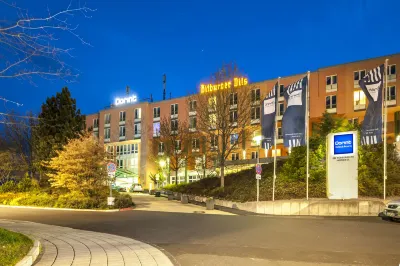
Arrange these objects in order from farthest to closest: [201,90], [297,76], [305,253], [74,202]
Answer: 1. [297,76]
2. [201,90]
3. [74,202]
4. [305,253]

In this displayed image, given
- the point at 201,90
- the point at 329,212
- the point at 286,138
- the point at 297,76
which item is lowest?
the point at 329,212

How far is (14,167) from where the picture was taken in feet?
125

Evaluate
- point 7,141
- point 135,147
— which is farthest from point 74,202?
point 135,147

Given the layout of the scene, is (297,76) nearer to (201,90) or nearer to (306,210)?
(201,90)

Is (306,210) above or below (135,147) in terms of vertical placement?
below

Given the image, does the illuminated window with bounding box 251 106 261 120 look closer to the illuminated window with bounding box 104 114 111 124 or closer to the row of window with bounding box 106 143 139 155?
the row of window with bounding box 106 143 139 155

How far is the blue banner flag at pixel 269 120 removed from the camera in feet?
79.6

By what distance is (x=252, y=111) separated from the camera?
1348 inches

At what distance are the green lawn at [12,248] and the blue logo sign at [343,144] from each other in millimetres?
18570

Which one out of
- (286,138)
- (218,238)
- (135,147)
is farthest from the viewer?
(135,147)

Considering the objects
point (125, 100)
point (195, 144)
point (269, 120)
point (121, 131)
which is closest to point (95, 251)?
point (269, 120)

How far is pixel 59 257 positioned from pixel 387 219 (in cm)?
1683

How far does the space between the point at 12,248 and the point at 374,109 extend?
773 inches

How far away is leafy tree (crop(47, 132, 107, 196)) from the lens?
26.4 meters
